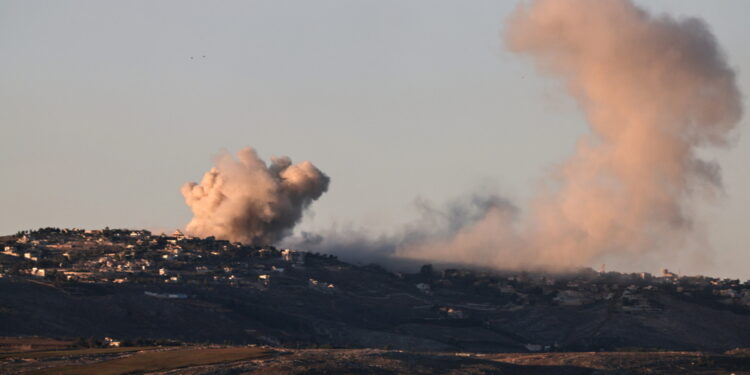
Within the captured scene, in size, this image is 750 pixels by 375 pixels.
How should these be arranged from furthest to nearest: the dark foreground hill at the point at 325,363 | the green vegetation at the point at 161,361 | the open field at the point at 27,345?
1. the open field at the point at 27,345
2. the dark foreground hill at the point at 325,363
3. the green vegetation at the point at 161,361

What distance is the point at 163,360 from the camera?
177125mm

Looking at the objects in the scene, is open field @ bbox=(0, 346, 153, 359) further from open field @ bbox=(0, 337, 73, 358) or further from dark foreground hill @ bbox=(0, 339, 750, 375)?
open field @ bbox=(0, 337, 73, 358)

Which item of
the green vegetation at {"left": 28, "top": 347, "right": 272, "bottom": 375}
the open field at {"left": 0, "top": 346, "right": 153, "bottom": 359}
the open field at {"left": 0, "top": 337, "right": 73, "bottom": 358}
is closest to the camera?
the green vegetation at {"left": 28, "top": 347, "right": 272, "bottom": 375}

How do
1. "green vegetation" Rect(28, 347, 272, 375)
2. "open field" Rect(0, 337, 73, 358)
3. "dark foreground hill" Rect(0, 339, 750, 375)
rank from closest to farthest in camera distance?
1. "green vegetation" Rect(28, 347, 272, 375)
2. "dark foreground hill" Rect(0, 339, 750, 375)
3. "open field" Rect(0, 337, 73, 358)

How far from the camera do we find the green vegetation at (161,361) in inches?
6580

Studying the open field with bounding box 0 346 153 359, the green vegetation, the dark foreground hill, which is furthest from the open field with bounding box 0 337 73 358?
the green vegetation

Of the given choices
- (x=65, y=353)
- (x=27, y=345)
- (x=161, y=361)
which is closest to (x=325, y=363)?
(x=161, y=361)

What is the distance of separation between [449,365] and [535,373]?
10.6 m

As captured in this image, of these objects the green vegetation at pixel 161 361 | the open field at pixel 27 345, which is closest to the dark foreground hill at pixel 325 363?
the green vegetation at pixel 161 361

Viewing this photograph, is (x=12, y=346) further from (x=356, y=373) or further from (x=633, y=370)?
(x=633, y=370)

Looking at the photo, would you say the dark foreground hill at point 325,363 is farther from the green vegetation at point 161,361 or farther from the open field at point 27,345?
the open field at point 27,345

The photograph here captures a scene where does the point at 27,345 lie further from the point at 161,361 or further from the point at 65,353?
the point at 161,361

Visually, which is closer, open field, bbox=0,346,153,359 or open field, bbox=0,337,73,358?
open field, bbox=0,346,153,359

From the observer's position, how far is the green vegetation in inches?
6580
